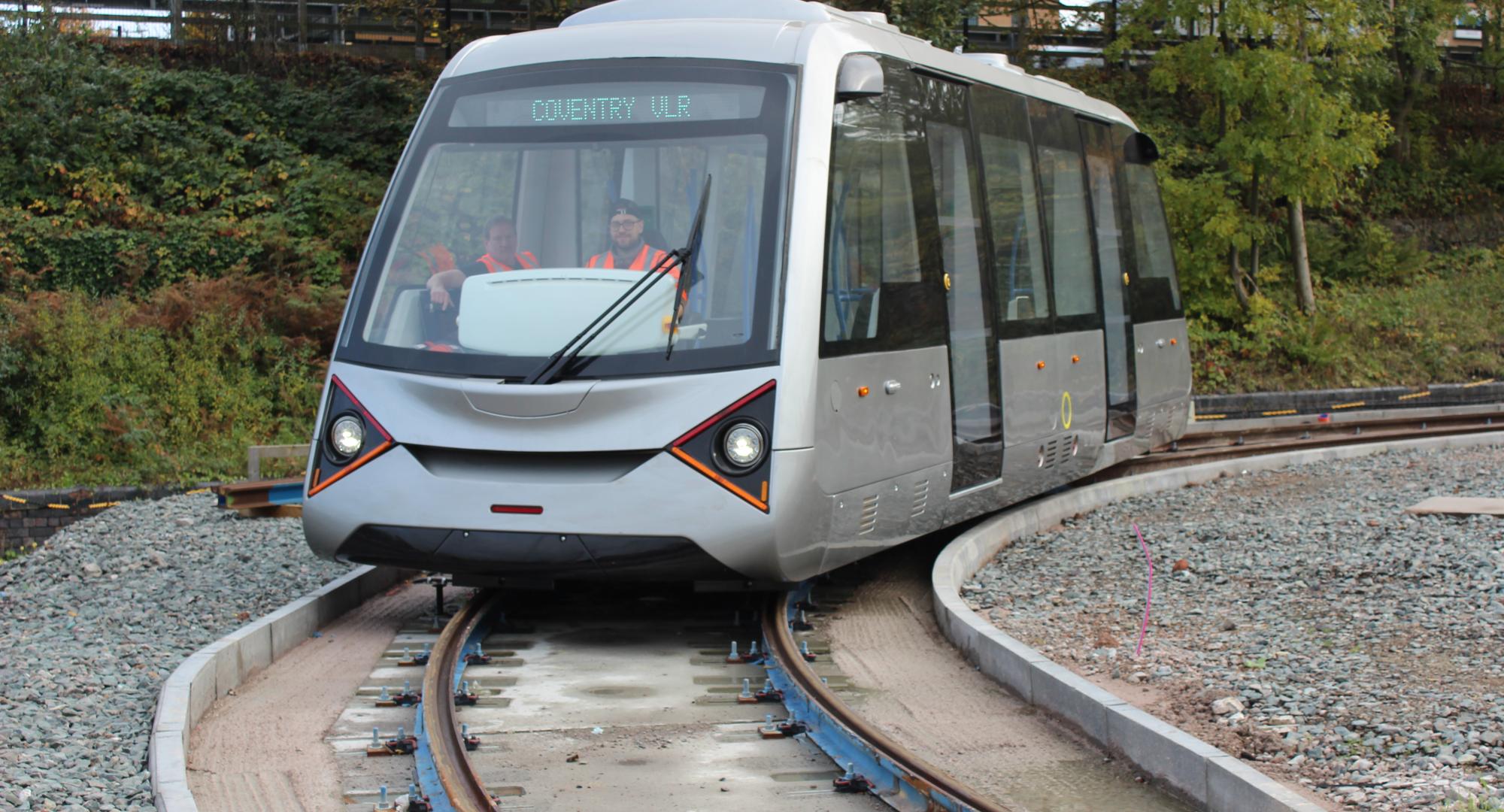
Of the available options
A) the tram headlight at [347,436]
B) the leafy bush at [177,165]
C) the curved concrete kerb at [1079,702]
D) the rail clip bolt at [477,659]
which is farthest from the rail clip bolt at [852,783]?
the leafy bush at [177,165]

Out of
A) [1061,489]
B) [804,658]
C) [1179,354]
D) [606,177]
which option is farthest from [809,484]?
[1179,354]

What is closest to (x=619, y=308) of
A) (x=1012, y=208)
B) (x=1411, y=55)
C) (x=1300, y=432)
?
(x=1012, y=208)

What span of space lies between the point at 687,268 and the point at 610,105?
41.9 inches

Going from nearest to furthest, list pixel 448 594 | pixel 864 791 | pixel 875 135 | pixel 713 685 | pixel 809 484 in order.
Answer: pixel 864 791 → pixel 713 685 → pixel 809 484 → pixel 875 135 → pixel 448 594

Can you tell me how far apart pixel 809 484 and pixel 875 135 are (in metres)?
2.23

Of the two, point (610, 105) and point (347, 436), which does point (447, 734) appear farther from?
point (610, 105)

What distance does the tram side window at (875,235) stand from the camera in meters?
8.70

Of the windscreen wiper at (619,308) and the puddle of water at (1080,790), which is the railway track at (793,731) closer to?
the puddle of water at (1080,790)

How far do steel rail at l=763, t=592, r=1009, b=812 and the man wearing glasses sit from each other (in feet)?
6.27

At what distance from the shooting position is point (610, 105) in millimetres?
8727

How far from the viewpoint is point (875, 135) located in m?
9.34

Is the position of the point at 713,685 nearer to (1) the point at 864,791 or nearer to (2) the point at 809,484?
(2) the point at 809,484

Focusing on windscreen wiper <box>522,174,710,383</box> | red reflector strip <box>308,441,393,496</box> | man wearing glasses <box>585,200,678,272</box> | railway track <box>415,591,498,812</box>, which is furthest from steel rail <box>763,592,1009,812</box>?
red reflector strip <box>308,441,393,496</box>

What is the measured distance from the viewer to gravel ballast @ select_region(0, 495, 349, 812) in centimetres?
596
